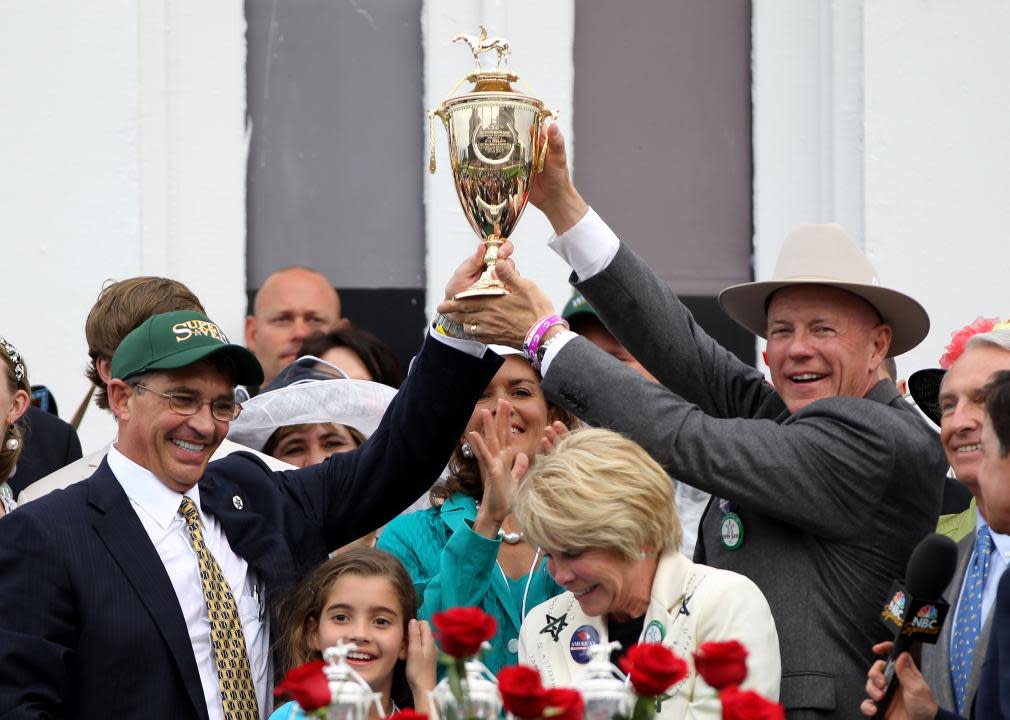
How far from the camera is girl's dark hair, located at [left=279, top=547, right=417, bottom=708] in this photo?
4195 millimetres

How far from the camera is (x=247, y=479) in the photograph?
4.40 metres

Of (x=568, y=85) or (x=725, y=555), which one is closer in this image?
(x=725, y=555)

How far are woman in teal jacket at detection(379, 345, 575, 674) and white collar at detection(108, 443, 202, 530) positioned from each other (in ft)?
2.40

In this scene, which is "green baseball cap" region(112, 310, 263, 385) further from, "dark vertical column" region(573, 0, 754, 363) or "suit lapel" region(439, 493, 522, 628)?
"dark vertical column" region(573, 0, 754, 363)

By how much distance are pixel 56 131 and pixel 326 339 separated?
1.59 m

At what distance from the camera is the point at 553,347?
A: 4090 mm

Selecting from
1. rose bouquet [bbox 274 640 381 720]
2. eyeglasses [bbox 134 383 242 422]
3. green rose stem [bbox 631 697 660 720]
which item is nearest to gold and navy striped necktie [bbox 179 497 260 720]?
eyeglasses [bbox 134 383 242 422]

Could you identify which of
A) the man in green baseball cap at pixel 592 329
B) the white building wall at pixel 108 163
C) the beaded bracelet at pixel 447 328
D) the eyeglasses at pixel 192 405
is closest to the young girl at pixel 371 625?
the eyeglasses at pixel 192 405

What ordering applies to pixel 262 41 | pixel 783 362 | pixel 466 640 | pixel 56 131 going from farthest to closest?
pixel 262 41
pixel 56 131
pixel 783 362
pixel 466 640

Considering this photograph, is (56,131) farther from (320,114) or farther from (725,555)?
(725,555)

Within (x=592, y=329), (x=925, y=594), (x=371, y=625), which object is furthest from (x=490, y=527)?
(x=925, y=594)

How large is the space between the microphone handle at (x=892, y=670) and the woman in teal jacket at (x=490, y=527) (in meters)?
1.24

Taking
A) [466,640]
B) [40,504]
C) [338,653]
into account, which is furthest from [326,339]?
[466,640]

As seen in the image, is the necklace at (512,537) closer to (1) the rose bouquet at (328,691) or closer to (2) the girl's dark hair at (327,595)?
(2) the girl's dark hair at (327,595)
